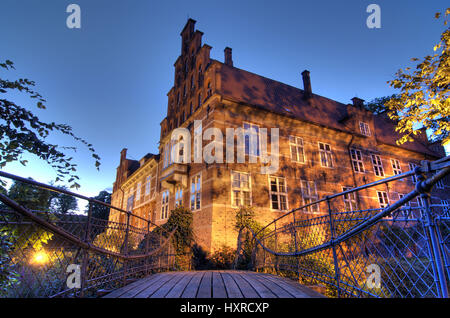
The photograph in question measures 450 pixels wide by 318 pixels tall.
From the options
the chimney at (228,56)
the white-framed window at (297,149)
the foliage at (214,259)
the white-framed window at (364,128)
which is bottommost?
the foliage at (214,259)

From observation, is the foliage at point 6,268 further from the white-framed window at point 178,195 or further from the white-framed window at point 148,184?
the white-framed window at point 148,184

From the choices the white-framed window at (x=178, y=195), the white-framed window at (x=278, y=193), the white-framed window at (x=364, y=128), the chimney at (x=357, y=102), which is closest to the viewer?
the white-framed window at (x=278, y=193)

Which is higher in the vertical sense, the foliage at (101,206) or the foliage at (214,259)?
the foliage at (101,206)

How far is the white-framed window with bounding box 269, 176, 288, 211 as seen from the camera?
49.6ft

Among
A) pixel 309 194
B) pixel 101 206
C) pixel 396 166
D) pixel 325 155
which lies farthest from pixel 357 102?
pixel 101 206

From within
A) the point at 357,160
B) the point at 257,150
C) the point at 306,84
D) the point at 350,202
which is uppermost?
the point at 306,84

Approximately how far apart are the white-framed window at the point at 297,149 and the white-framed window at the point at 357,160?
543cm

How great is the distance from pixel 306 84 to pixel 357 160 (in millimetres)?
7923

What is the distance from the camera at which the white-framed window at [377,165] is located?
21094 millimetres

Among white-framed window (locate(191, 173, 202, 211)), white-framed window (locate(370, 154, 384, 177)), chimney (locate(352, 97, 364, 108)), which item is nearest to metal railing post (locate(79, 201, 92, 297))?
white-framed window (locate(191, 173, 202, 211))

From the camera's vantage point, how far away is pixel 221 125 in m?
14.9

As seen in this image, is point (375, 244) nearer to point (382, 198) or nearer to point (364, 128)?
point (382, 198)

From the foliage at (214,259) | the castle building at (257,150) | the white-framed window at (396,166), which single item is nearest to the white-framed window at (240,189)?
the castle building at (257,150)

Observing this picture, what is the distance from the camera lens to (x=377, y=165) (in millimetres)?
21359
